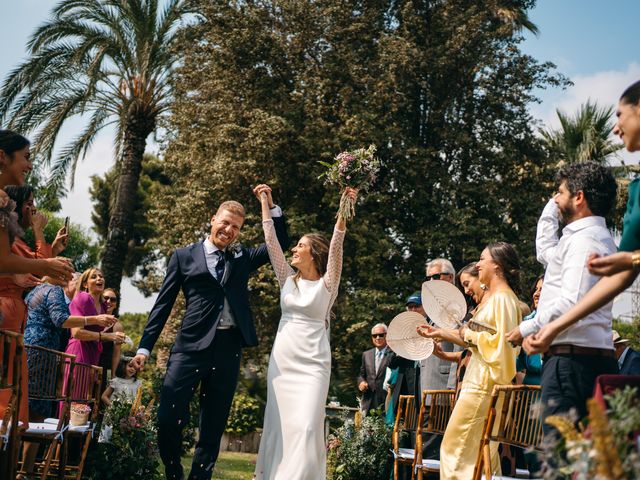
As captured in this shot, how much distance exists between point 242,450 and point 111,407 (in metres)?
12.2

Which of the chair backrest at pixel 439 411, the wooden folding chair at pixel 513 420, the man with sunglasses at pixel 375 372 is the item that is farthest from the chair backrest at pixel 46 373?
the man with sunglasses at pixel 375 372

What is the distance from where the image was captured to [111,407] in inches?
298

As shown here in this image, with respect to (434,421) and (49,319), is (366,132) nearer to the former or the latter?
(49,319)

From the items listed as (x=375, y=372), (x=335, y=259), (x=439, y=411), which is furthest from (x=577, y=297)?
(x=375, y=372)

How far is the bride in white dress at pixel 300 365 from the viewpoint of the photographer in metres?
6.05

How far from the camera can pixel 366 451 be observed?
32.7 ft

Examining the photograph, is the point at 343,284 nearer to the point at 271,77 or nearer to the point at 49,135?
the point at 271,77

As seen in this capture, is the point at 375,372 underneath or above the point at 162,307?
underneath

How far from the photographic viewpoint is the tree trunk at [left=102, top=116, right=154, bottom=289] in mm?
17766

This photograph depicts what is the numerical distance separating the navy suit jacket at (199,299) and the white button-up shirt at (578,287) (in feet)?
9.35

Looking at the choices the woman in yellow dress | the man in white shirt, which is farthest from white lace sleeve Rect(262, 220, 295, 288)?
the man in white shirt

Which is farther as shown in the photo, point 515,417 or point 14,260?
point 515,417

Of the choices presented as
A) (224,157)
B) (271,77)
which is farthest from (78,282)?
(271,77)

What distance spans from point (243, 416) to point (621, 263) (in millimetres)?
17059
